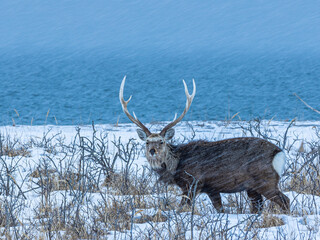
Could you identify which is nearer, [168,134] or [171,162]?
[171,162]

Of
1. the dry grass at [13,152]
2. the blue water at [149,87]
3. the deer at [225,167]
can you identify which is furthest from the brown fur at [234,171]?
the blue water at [149,87]

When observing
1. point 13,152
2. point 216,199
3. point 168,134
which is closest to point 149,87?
point 13,152

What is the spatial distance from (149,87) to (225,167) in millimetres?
34128

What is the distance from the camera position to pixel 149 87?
39.4 m

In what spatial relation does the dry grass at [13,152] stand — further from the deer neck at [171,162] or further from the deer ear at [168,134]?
the deer neck at [171,162]

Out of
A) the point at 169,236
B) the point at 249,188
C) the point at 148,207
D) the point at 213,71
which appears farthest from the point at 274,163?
the point at 213,71

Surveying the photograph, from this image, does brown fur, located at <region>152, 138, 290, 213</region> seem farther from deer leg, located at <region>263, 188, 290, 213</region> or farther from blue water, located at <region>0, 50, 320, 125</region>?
blue water, located at <region>0, 50, 320, 125</region>

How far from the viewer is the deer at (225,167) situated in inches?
212

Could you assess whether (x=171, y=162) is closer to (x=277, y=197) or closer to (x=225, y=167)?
(x=225, y=167)

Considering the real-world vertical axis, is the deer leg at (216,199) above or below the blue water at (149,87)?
below

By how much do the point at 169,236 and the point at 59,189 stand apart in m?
2.66

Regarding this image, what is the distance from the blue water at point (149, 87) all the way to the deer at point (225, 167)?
991 centimetres

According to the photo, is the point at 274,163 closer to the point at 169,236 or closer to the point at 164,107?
the point at 169,236

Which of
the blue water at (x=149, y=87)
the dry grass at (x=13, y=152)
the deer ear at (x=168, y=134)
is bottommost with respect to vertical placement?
the deer ear at (x=168, y=134)
